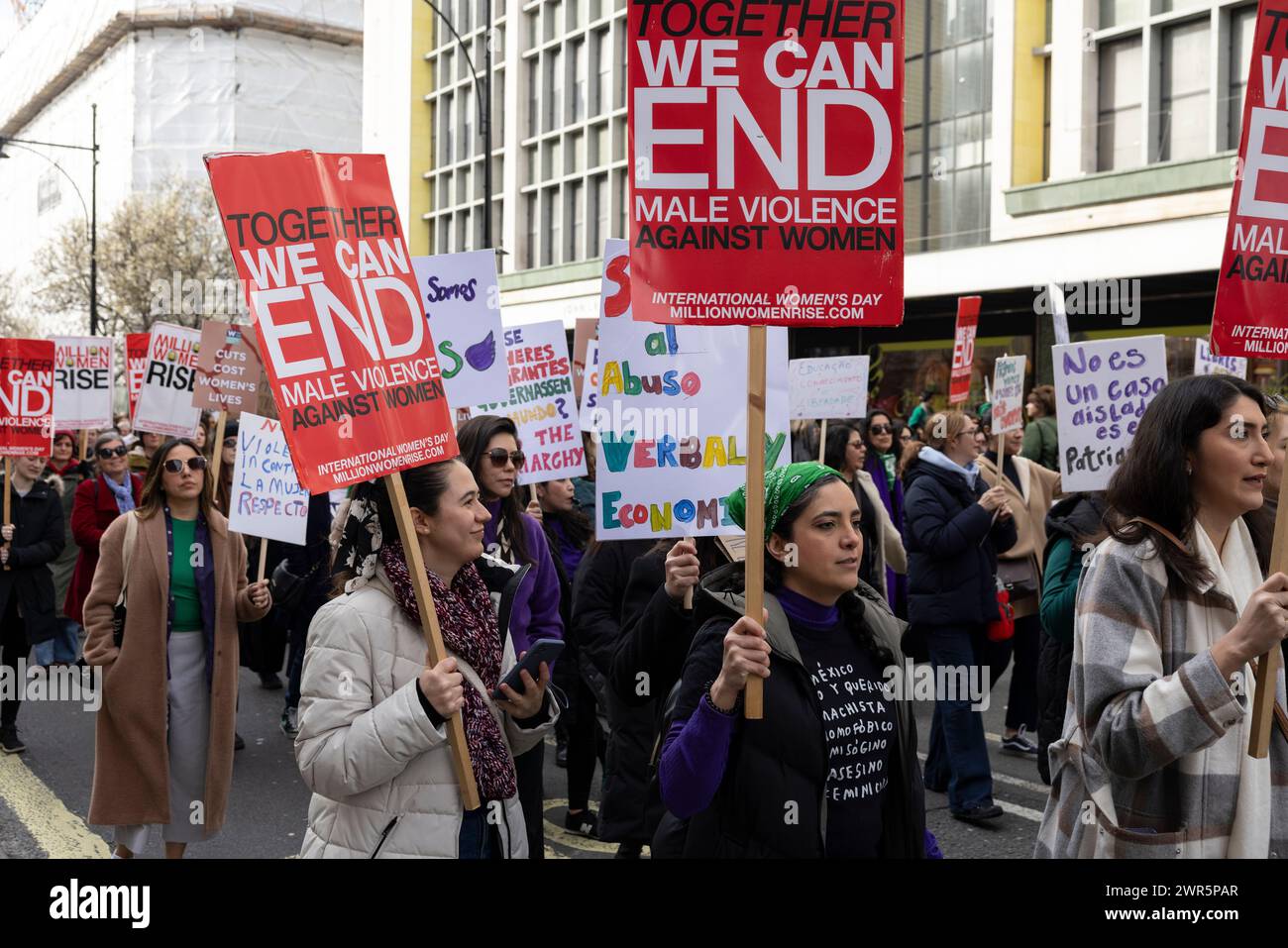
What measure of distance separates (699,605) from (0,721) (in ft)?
21.3

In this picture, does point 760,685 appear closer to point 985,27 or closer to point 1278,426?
point 1278,426

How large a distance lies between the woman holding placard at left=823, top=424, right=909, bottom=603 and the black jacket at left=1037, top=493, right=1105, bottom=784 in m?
1.46

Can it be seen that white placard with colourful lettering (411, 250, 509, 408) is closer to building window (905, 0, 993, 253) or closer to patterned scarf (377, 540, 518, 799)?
patterned scarf (377, 540, 518, 799)

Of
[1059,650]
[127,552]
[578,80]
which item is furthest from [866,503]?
[578,80]

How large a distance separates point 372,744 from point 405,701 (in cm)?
12

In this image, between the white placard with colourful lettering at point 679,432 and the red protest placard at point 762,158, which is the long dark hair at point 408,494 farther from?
the white placard with colourful lettering at point 679,432

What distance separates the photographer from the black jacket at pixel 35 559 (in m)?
8.62

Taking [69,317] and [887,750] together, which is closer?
[887,750]

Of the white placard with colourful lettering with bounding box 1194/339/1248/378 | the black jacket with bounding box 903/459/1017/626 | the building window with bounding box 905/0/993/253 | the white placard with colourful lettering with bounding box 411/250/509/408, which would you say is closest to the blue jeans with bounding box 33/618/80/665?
the white placard with colourful lettering with bounding box 411/250/509/408

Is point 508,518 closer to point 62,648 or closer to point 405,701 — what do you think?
point 405,701

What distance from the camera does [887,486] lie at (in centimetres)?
1009

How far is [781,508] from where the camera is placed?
3.24 m

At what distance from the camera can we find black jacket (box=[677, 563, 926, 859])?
2.96m

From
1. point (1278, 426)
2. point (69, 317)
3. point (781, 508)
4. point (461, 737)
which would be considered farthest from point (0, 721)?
point (69, 317)
